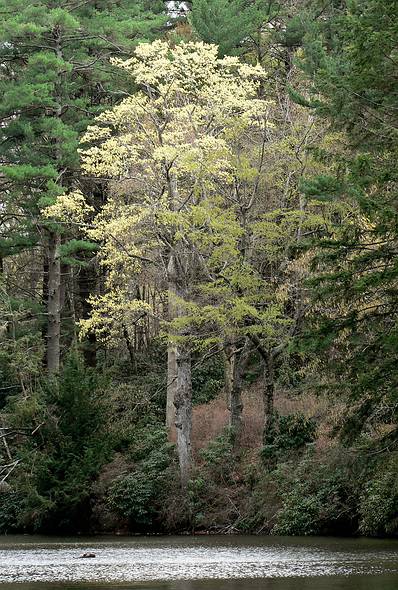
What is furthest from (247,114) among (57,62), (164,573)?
(164,573)

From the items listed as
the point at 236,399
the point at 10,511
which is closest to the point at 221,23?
the point at 236,399

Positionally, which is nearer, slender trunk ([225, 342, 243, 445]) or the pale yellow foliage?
the pale yellow foliage

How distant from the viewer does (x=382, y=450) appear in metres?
19.7

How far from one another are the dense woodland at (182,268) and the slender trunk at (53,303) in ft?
0.23

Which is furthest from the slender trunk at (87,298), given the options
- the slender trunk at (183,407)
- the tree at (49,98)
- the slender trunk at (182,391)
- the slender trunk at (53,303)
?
the slender trunk at (183,407)

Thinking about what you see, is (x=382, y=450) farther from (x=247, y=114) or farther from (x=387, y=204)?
(x=247, y=114)

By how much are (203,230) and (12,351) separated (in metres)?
9.42

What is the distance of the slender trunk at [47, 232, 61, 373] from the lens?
3919 cm

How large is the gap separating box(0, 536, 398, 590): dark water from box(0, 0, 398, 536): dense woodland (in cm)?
215

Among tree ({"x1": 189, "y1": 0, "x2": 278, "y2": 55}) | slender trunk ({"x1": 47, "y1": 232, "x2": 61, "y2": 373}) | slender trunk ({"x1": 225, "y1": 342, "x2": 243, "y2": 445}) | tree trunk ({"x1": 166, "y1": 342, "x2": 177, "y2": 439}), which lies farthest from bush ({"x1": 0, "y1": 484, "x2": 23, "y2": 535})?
tree ({"x1": 189, "y1": 0, "x2": 278, "y2": 55})

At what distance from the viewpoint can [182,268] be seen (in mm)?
32188

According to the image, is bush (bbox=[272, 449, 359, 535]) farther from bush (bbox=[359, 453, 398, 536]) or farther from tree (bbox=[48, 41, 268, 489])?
tree (bbox=[48, 41, 268, 489])

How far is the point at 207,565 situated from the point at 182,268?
14479 mm

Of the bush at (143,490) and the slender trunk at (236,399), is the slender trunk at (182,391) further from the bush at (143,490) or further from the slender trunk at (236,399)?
the slender trunk at (236,399)
